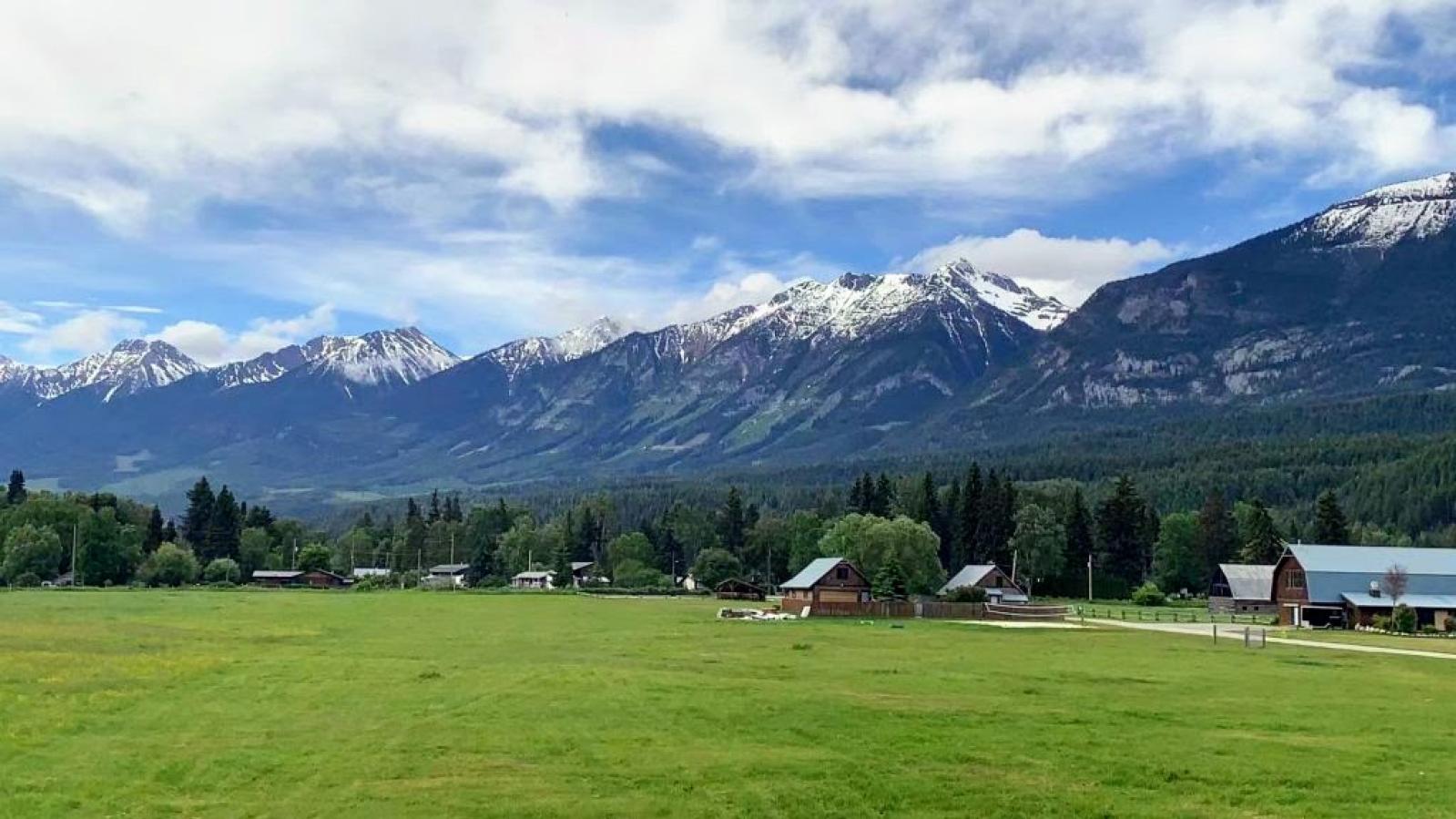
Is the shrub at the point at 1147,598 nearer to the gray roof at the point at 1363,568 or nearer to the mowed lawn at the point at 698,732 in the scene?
the gray roof at the point at 1363,568

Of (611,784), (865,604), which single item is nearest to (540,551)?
(865,604)

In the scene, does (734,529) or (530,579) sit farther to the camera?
(530,579)

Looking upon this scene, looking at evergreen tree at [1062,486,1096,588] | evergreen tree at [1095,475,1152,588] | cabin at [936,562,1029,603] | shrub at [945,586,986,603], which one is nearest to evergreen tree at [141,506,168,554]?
cabin at [936,562,1029,603]

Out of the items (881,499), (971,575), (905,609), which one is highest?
(881,499)

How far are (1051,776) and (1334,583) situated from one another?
90260 mm

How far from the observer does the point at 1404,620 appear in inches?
3526

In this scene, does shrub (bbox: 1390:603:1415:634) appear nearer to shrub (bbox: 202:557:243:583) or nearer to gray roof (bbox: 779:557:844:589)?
gray roof (bbox: 779:557:844:589)

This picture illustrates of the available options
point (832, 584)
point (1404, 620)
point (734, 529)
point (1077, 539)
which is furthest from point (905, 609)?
point (734, 529)

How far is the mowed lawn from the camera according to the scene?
21.7 m

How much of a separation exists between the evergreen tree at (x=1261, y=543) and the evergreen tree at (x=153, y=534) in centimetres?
13751

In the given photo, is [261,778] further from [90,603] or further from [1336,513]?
[1336,513]

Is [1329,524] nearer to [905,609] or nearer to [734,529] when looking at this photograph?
[905,609]

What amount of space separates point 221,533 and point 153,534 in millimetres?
9923

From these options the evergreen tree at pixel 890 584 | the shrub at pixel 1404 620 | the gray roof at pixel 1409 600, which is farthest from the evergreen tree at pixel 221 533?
the shrub at pixel 1404 620
